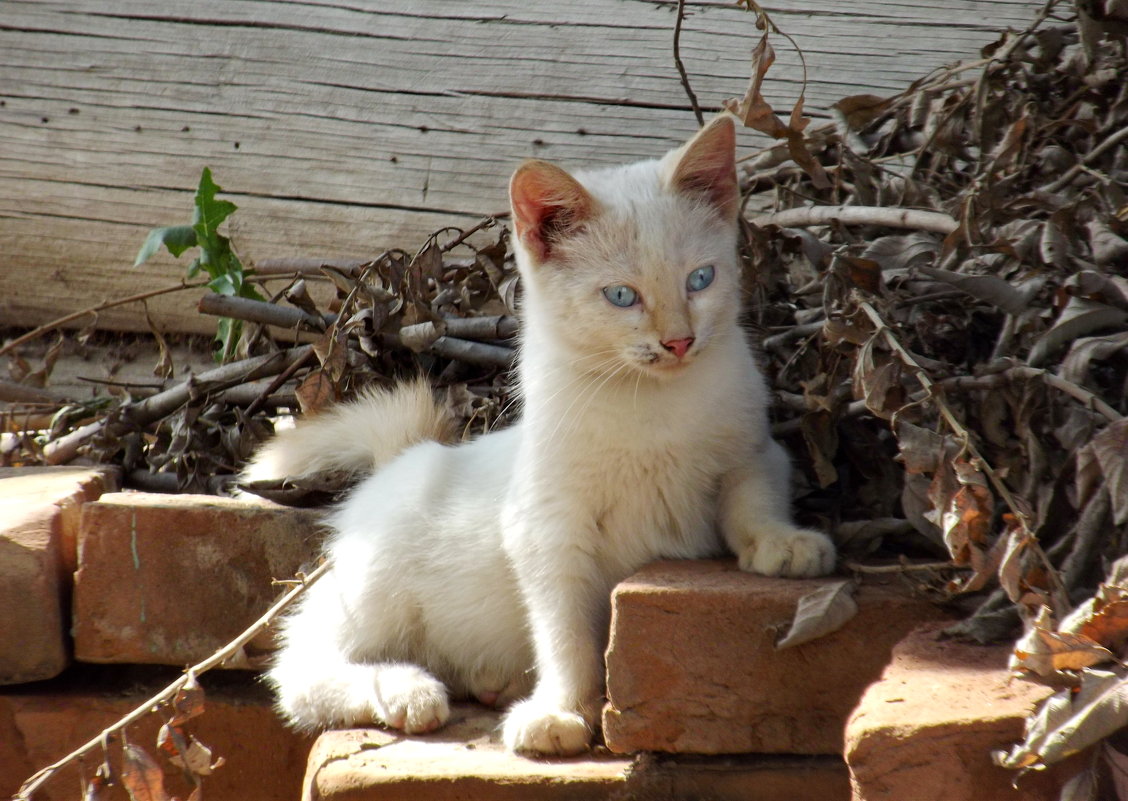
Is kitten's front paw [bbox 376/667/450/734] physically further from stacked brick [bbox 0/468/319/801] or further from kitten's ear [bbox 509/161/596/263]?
kitten's ear [bbox 509/161/596/263]

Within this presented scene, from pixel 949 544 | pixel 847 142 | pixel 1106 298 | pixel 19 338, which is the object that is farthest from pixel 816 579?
pixel 19 338

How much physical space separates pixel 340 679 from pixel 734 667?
980 mm

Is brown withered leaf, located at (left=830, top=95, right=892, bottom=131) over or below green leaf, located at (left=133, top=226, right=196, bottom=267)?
over

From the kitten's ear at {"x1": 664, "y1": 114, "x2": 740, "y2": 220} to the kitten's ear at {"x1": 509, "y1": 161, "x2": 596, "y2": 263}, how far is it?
24cm

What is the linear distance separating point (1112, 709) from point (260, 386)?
107 inches

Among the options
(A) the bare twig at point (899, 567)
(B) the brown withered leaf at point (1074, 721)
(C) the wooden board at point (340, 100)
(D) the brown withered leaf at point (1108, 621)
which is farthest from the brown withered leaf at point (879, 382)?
(C) the wooden board at point (340, 100)

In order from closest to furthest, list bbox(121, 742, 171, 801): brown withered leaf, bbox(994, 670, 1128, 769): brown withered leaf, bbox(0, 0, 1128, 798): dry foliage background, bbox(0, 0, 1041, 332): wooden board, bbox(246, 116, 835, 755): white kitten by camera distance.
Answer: bbox(994, 670, 1128, 769): brown withered leaf, bbox(0, 0, 1128, 798): dry foliage background, bbox(121, 742, 171, 801): brown withered leaf, bbox(246, 116, 835, 755): white kitten, bbox(0, 0, 1041, 332): wooden board

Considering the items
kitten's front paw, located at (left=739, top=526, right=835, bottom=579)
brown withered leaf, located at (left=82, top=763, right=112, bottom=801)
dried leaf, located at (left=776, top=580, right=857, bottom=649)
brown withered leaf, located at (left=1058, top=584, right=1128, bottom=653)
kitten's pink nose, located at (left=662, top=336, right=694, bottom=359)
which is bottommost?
brown withered leaf, located at (left=82, top=763, right=112, bottom=801)

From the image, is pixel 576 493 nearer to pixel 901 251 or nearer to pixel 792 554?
pixel 792 554

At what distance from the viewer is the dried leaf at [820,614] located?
82.4 inches

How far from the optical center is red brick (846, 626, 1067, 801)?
172 centimetres

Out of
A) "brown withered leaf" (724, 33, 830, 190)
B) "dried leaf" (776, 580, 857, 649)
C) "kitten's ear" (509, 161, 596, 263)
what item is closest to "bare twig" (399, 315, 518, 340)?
"kitten's ear" (509, 161, 596, 263)

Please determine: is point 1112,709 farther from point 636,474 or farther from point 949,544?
point 636,474

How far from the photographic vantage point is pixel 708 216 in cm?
265
